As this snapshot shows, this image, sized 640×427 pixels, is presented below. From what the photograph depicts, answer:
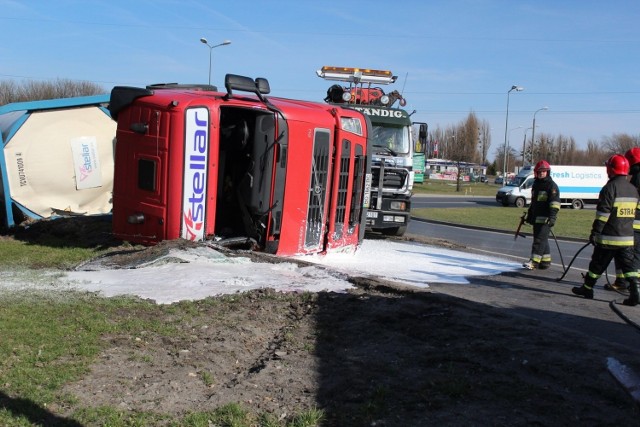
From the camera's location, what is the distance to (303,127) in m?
8.59

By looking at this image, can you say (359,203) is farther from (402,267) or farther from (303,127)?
(303,127)

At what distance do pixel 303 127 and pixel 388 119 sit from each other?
211 inches

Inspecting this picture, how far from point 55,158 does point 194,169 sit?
4868mm

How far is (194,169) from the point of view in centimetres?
776

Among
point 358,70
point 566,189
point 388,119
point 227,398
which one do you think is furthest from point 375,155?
point 566,189

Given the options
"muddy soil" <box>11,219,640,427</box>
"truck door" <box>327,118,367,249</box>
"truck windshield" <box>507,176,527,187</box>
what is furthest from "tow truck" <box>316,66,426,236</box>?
"truck windshield" <box>507,176,527,187</box>

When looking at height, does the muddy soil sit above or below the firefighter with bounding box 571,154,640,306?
below

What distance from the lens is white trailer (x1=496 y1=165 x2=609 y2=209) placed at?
39.2m

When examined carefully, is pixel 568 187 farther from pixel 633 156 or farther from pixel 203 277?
pixel 203 277

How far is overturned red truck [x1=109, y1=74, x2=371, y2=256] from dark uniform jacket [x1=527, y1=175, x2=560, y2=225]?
341 centimetres

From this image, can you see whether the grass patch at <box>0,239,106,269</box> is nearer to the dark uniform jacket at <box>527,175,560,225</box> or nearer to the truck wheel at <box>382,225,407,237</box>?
the dark uniform jacket at <box>527,175,560,225</box>

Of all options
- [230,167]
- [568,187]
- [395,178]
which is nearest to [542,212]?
[395,178]

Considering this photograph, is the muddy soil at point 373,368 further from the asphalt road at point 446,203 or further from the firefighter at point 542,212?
the asphalt road at point 446,203

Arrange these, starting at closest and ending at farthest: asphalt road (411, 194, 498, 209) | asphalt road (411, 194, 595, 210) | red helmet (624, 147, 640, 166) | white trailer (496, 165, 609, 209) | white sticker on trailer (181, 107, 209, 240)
A: white sticker on trailer (181, 107, 209, 240) < red helmet (624, 147, 640, 166) < asphalt road (411, 194, 498, 209) < asphalt road (411, 194, 595, 210) < white trailer (496, 165, 609, 209)
